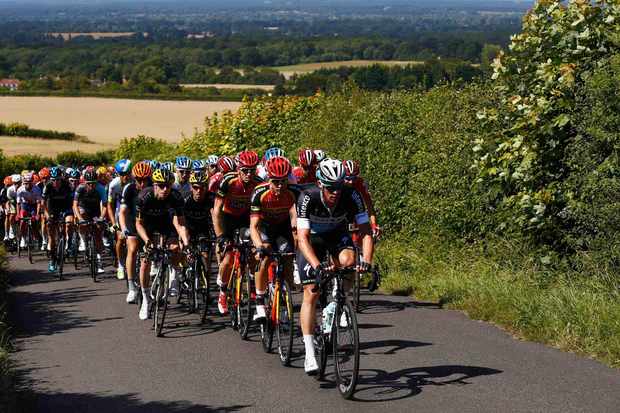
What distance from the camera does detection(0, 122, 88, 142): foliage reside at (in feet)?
233

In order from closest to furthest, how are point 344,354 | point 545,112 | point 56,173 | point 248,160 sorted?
1. point 344,354
2. point 248,160
3. point 545,112
4. point 56,173

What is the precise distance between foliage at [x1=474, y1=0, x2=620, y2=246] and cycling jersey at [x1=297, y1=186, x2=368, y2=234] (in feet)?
18.2

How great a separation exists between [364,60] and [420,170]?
429ft

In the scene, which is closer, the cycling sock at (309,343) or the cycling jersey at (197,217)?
the cycling sock at (309,343)

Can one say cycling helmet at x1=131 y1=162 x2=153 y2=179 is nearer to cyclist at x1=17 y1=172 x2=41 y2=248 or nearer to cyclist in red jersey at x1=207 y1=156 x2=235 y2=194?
cyclist in red jersey at x1=207 y1=156 x2=235 y2=194

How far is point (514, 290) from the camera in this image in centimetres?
1304

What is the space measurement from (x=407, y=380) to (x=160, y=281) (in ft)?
15.2

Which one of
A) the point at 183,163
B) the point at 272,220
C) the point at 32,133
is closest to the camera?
the point at 272,220

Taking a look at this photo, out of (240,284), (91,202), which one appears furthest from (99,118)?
(240,284)

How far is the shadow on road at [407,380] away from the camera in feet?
29.7

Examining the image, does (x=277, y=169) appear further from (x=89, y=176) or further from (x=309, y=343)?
(x=89, y=176)

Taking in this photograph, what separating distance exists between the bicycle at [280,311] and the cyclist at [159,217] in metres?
2.23

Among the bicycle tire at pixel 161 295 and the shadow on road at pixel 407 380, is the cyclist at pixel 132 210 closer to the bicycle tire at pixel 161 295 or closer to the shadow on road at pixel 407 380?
the bicycle tire at pixel 161 295

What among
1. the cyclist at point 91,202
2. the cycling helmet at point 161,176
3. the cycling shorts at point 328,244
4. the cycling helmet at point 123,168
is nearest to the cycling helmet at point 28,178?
the cyclist at point 91,202
